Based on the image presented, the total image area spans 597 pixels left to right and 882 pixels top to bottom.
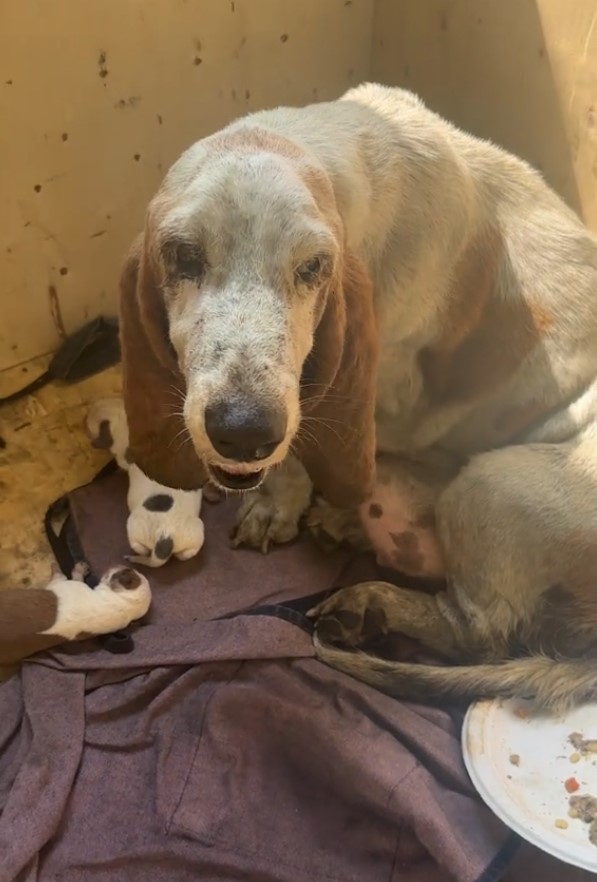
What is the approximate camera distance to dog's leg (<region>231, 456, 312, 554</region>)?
2.85m

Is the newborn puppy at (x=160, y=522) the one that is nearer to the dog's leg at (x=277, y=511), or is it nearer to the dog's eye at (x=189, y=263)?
the dog's leg at (x=277, y=511)

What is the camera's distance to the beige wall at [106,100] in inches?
105

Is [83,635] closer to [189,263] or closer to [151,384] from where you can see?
[151,384]

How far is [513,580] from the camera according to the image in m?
2.32

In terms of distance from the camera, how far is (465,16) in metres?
2.99

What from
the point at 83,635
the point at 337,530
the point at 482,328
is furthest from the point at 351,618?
the point at 482,328

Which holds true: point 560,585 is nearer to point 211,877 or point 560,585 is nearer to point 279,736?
point 279,736

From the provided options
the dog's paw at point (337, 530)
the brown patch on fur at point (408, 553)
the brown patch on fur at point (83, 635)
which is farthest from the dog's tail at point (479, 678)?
the brown patch on fur at point (83, 635)

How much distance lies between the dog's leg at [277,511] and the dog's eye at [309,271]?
1109 millimetres

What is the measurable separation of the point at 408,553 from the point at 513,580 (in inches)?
15.2

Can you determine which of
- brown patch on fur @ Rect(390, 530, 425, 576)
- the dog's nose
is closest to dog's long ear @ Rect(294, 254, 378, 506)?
brown patch on fur @ Rect(390, 530, 425, 576)

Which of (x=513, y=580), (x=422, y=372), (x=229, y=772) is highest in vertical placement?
(x=422, y=372)

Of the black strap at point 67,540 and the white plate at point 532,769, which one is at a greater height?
the black strap at point 67,540

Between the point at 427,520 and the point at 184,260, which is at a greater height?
the point at 184,260
